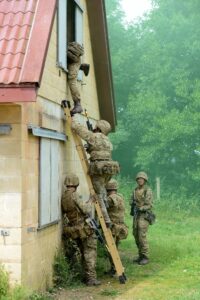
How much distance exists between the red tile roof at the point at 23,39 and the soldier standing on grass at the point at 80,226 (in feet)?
9.89

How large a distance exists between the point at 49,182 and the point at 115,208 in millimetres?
2424

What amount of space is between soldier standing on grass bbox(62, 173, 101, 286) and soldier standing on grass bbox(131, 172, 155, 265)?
2405 mm

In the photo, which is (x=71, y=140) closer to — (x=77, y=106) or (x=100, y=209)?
(x=77, y=106)

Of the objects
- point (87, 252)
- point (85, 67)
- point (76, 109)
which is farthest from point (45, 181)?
point (85, 67)

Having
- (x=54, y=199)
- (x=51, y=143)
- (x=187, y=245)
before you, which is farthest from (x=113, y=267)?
(x=187, y=245)

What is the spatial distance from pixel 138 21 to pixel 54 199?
3346cm

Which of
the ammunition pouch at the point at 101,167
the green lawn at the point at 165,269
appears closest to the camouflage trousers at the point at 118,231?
the green lawn at the point at 165,269

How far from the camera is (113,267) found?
1023cm

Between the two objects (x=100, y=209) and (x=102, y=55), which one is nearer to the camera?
(x=100, y=209)

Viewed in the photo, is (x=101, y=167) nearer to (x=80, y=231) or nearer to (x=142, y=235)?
(x=80, y=231)

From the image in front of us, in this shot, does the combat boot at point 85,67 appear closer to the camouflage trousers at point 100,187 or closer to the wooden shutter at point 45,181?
the camouflage trousers at point 100,187

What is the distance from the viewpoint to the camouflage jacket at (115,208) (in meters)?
10.6

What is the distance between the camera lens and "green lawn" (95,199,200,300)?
8875mm

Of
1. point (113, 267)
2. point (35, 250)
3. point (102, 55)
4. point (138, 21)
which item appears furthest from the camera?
point (138, 21)
